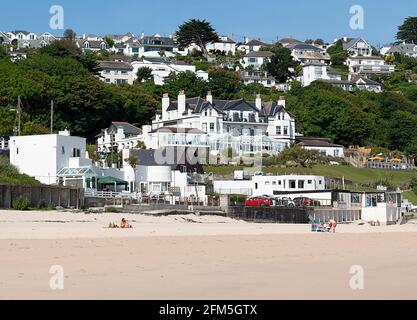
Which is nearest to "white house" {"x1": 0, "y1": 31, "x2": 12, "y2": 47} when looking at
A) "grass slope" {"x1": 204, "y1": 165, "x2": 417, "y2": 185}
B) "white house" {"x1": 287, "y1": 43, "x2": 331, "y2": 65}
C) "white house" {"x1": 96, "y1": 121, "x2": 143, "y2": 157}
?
"white house" {"x1": 287, "y1": 43, "x2": 331, "y2": 65}

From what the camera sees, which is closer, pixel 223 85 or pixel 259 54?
pixel 223 85

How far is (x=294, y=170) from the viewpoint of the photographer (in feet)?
236

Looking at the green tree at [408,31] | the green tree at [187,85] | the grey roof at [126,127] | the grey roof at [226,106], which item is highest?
the green tree at [408,31]

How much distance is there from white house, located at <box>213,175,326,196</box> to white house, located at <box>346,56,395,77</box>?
3220 inches

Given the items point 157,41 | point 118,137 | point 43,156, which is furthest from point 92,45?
point 43,156

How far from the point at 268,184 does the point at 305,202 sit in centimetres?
838

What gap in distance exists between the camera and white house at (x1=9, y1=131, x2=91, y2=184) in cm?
5200

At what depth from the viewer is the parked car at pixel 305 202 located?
2085 inches

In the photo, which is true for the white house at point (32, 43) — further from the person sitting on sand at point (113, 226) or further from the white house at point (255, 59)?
the person sitting on sand at point (113, 226)

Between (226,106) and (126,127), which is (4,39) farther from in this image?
(126,127)

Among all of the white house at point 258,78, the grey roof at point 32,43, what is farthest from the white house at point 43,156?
the grey roof at point 32,43

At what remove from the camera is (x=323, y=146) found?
8662cm

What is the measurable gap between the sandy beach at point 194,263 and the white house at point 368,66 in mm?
114121
